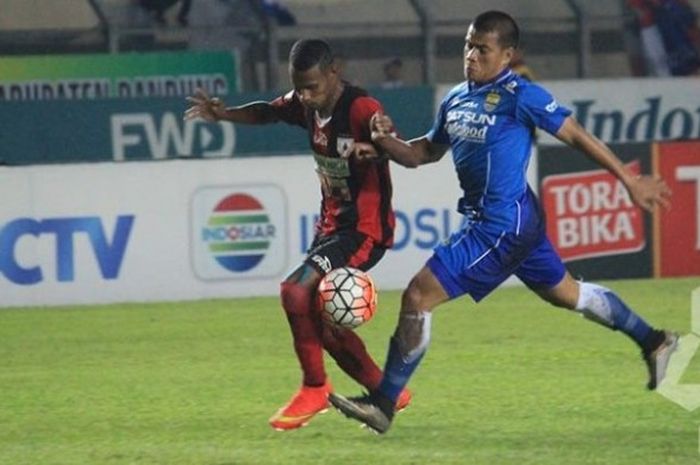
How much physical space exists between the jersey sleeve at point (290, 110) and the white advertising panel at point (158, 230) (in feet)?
20.8

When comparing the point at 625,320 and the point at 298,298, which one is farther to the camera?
the point at 625,320

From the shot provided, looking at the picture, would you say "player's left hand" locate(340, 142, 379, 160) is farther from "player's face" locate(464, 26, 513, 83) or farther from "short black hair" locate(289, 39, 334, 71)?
"player's face" locate(464, 26, 513, 83)

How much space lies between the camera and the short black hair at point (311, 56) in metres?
8.71

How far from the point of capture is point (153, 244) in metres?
15.7

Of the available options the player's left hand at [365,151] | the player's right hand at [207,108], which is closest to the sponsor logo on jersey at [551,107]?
the player's left hand at [365,151]

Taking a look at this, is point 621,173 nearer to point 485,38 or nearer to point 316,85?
point 485,38

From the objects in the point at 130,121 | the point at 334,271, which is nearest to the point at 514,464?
the point at 334,271

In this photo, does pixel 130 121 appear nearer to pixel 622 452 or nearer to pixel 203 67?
pixel 203 67

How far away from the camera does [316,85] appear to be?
8719 mm

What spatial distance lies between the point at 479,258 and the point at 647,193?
0.83 m

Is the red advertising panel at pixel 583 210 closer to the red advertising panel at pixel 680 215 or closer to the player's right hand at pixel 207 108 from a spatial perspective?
the red advertising panel at pixel 680 215

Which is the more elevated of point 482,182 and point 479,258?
point 482,182

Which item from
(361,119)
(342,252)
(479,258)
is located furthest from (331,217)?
(479,258)

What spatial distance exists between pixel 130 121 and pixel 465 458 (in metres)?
10.6
